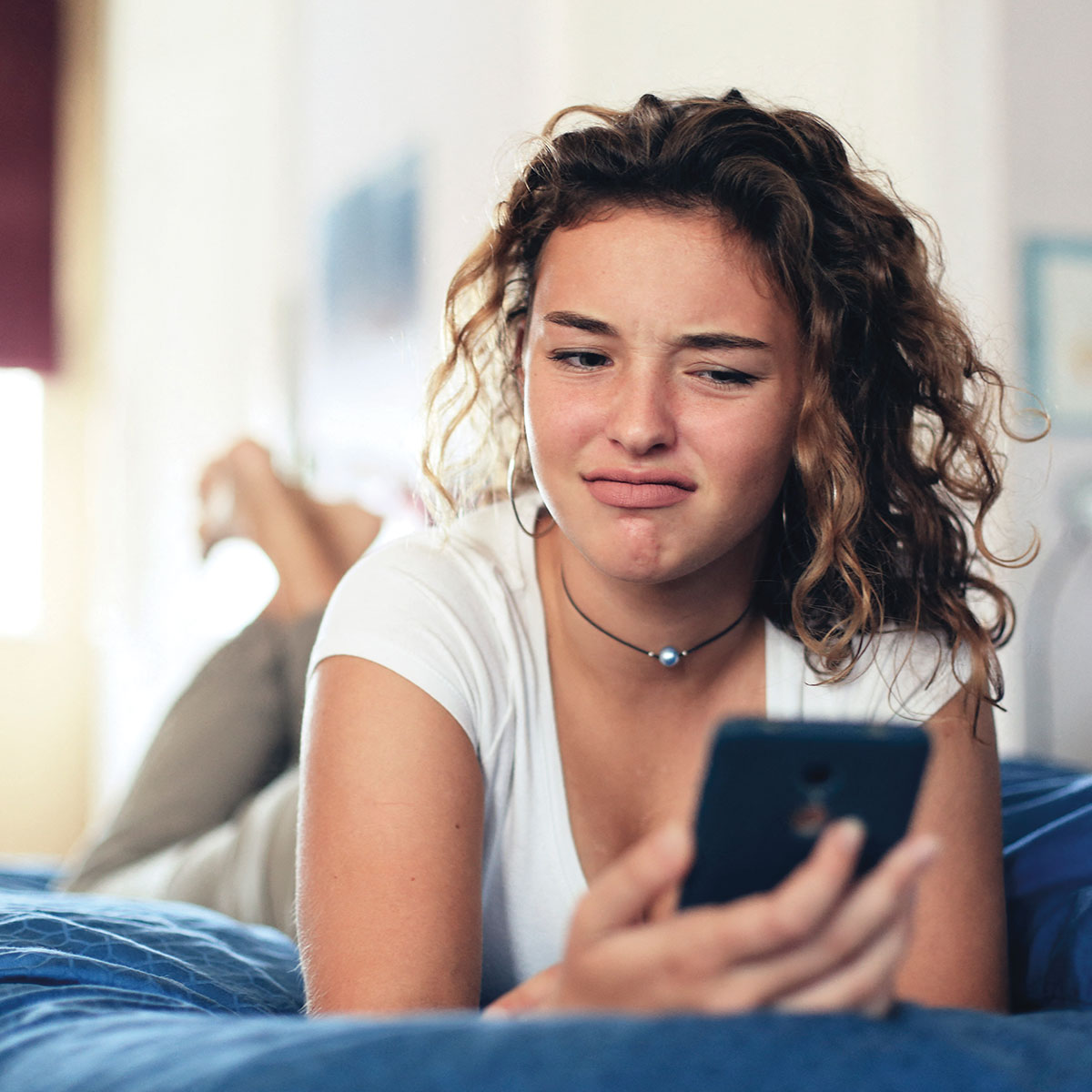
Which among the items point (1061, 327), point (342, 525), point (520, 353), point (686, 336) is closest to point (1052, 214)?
point (1061, 327)

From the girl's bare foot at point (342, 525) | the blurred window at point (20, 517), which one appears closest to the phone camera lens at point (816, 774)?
the girl's bare foot at point (342, 525)

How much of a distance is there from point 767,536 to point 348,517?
1.52m

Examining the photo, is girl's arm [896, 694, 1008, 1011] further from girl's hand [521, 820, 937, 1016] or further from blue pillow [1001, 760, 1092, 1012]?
girl's hand [521, 820, 937, 1016]

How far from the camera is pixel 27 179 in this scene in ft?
15.3

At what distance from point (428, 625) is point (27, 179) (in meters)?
4.22

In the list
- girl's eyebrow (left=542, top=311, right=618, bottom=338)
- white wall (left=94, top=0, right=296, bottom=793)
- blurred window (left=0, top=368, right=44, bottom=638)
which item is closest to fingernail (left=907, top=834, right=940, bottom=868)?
girl's eyebrow (left=542, top=311, right=618, bottom=338)

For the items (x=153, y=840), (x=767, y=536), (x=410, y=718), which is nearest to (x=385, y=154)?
(x=153, y=840)

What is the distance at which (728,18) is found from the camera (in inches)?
88.9

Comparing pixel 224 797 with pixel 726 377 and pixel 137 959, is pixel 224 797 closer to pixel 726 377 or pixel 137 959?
pixel 137 959

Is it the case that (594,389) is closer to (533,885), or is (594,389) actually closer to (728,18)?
(533,885)

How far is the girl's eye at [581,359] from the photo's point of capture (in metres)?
1.02

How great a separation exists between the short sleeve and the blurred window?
374cm

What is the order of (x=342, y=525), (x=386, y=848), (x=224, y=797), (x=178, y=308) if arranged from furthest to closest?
(x=178, y=308)
(x=342, y=525)
(x=224, y=797)
(x=386, y=848)

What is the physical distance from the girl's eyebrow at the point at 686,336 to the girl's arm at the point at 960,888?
335mm
